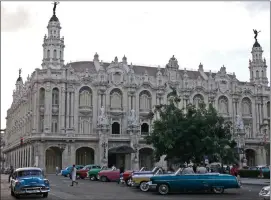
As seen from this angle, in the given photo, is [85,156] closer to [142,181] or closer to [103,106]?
[103,106]

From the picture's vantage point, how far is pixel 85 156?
65.0 metres

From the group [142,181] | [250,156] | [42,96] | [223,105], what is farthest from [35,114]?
[142,181]

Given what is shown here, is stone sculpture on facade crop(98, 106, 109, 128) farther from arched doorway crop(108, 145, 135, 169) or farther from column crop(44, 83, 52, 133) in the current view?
column crop(44, 83, 52, 133)

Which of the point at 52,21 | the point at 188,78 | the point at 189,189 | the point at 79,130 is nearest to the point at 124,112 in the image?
the point at 79,130

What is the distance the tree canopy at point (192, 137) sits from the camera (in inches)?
1439

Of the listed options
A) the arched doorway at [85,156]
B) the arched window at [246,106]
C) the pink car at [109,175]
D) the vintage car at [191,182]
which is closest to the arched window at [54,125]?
the arched doorway at [85,156]

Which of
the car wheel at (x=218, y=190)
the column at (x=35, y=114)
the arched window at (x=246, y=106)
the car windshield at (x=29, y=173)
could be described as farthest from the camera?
the arched window at (x=246, y=106)

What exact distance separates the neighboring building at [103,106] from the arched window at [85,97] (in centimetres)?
16

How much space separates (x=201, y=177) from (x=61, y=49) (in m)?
46.0

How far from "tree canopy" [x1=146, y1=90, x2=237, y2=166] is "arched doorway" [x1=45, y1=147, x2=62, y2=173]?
27.7m

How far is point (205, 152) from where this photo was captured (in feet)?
120

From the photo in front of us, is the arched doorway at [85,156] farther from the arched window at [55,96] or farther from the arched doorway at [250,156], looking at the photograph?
the arched doorway at [250,156]

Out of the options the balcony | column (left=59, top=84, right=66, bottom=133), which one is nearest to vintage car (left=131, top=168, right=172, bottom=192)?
column (left=59, top=84, right=66, bottom=133)

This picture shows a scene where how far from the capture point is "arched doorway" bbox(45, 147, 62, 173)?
2478 inches
